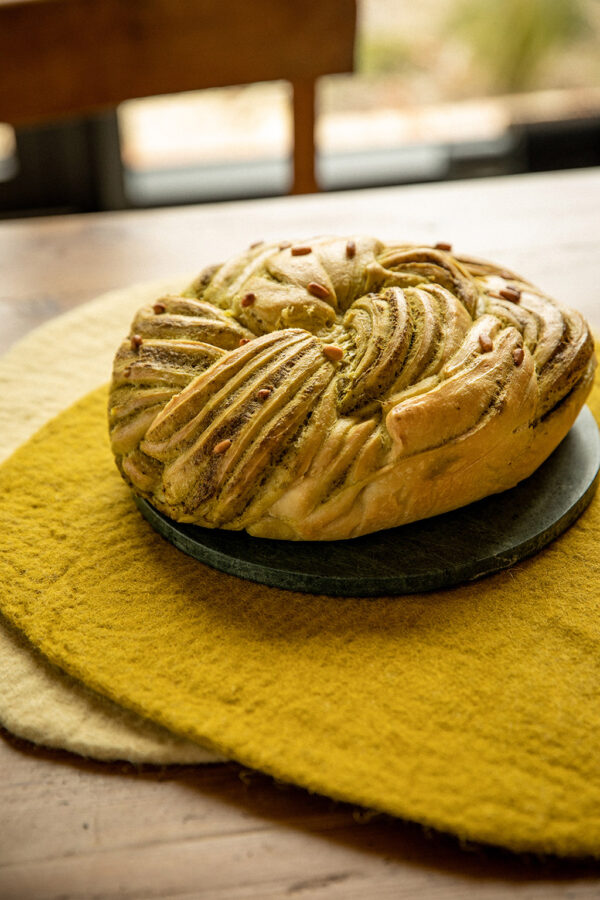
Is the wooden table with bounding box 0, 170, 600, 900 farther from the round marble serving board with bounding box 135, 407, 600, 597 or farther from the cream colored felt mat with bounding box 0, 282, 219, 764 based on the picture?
the round marble serving board with bounding box 135, 407, 600, 597

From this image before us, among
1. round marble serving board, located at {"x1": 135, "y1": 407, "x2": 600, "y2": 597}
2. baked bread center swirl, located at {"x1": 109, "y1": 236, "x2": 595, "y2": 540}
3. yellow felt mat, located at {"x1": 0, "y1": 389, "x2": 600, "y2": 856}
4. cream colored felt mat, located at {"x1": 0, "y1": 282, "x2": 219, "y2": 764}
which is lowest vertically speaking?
cream colored felt mat, located at {"x1": 0, "y1": 282, "x2": 219, "y2": 764}

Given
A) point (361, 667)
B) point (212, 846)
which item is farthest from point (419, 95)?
point (212, 846)

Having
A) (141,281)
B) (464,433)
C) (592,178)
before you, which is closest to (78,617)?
(464,433)

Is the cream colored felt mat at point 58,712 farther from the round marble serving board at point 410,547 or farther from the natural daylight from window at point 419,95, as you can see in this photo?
the natural daylight from window at point 419,95

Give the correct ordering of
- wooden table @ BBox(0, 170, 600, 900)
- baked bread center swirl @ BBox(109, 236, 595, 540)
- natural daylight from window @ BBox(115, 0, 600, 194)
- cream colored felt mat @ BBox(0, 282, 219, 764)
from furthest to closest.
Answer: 1. natural daylight from window @ BBox(115, 0, 600, 194)
2. baked bread center swirl @ BBox(109, 236, 595, 540)
3. cream colored felt mat @ BBox(0, 282, 219, 764)
4. wooden table @ BBox(0, 170, 600, 900)

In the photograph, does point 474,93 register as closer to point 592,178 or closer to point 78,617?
point 592,178

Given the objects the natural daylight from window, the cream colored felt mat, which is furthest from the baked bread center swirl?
the natural daylight from window

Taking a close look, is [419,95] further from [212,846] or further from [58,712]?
[212,846]
